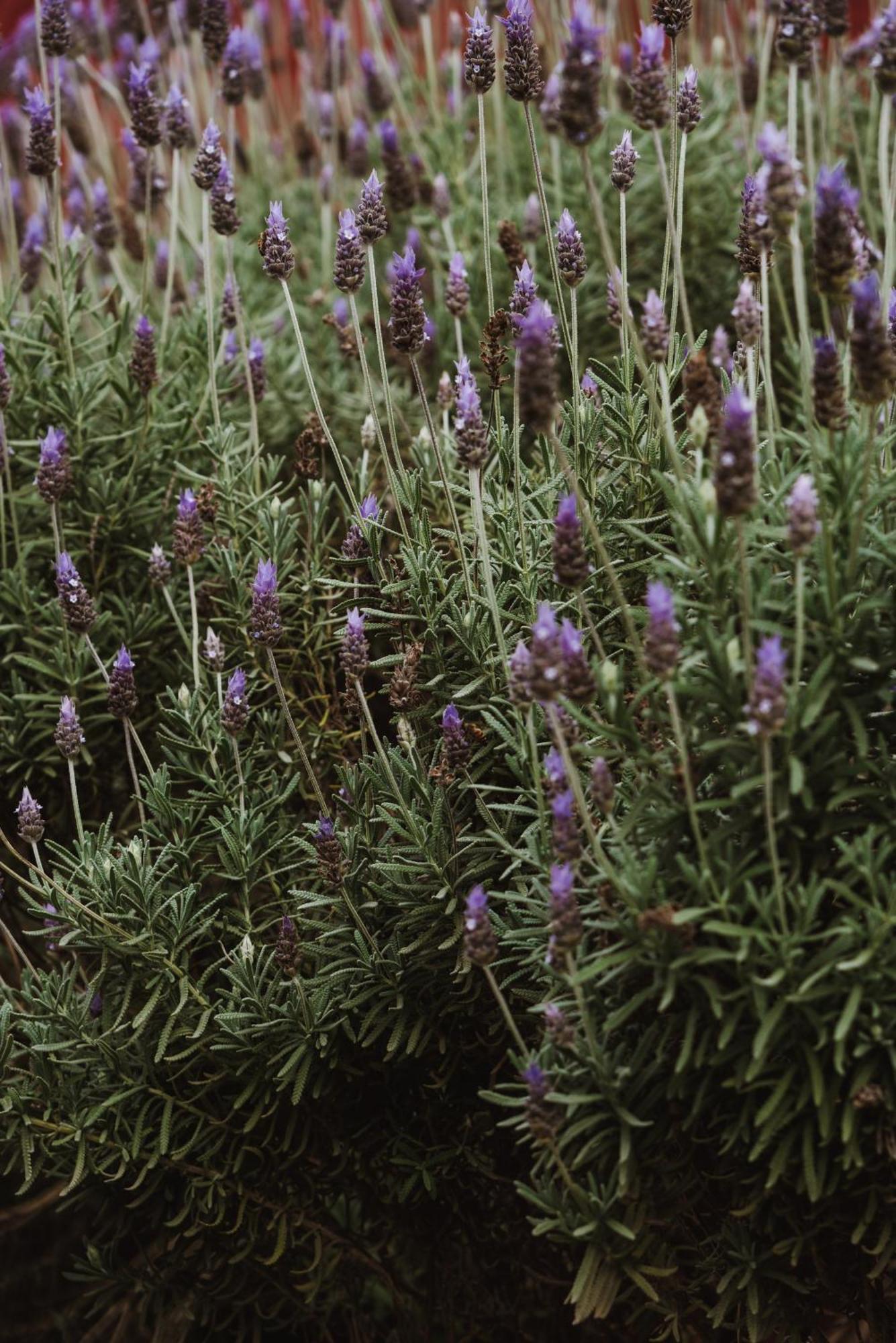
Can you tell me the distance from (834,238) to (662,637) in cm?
33

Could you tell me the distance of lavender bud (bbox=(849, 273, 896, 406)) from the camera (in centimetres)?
109

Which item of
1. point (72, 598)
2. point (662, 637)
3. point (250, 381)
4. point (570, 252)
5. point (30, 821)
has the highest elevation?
point (570, 252)

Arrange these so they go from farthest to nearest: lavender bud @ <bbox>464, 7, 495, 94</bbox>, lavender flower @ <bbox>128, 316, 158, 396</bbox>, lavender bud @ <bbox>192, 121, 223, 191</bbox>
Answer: lavender flower @ <bbox>128, 316, 158, 396</bbox> → lavender bud @ <bbox>192, 121, 223, 191</bbox> → lavender bud @ <bbox>464, 7, 495, 94</bbox>

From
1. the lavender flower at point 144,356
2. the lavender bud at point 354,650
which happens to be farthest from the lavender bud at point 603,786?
the lavender flower at point 144,356

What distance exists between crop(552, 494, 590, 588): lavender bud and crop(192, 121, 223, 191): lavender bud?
0.78m

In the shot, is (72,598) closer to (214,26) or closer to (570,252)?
(570,252)

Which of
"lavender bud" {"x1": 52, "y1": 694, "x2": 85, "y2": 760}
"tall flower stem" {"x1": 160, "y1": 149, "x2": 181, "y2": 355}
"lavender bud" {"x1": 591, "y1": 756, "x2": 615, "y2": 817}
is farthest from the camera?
"tall flower stem" {"x1": 160, "y1": 149, "x2": 181, "y2": 355}

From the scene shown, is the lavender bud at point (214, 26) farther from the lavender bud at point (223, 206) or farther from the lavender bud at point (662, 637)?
the lavender bud at point (662, 637)

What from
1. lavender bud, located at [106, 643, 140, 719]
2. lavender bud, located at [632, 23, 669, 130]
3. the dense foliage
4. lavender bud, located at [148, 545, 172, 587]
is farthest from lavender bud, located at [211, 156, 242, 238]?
lavender bud, located at [632, 23, 669, 130]

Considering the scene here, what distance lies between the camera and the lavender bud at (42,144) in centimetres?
185

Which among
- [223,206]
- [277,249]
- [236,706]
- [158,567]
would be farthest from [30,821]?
[223,206]

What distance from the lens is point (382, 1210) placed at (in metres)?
1.84

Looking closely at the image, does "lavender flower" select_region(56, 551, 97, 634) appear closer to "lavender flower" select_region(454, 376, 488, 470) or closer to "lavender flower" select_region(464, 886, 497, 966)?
"lavender flower" select_region(454, 376, 488, 470)

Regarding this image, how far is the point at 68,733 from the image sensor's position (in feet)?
5.36
